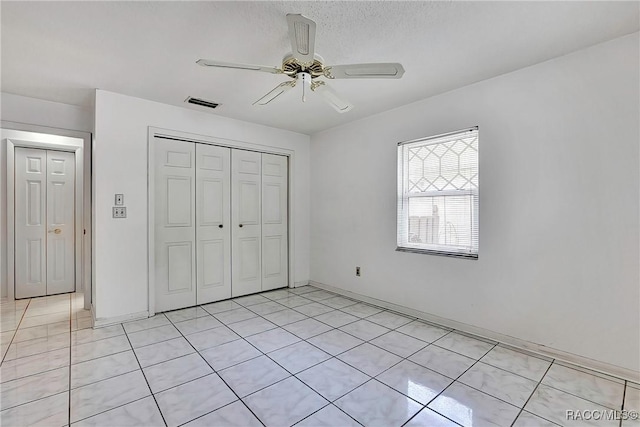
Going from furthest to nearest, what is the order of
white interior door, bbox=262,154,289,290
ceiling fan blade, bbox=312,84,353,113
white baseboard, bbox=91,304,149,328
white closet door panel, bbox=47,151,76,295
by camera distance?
white interior door, bbox=262,154,289,290
white closet door panel, bbox=47,151,76,295
white baseboard, bbox=91,304,149,328
ceiling fan blade, bbox=312,84,353,113

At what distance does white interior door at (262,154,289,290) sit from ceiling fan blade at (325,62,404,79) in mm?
2485

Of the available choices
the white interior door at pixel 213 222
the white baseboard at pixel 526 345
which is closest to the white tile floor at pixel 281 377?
the white baseboard at pixel 526 345

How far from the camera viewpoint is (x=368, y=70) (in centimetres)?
189

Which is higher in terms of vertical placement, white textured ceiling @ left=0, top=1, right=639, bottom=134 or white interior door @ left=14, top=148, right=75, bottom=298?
white textured ceiling @ left=0, top=1, right=639, bottom=134

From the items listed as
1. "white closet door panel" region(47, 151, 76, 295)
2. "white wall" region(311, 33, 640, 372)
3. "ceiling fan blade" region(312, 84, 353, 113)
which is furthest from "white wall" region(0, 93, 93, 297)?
"white wall" region(311, 33, 640, 372)

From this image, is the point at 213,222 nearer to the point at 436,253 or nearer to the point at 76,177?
the point at 76,177

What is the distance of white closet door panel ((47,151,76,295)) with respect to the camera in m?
4.10

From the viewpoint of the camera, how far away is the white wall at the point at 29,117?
3.02 meters

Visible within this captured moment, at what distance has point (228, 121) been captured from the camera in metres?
3.83

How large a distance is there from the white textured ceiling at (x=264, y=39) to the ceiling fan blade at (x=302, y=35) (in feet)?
0.87

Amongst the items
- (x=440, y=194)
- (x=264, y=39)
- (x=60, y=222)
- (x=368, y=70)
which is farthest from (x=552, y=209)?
(x=60, y=222)

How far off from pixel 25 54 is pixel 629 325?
4.69m

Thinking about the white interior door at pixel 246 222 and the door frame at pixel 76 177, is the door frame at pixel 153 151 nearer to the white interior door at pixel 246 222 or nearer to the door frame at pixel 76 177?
the white interior door at pixel 246 222

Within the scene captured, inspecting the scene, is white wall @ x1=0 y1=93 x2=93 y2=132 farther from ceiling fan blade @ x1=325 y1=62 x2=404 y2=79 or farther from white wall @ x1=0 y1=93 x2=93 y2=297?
ceiling fan blade @ x1=325 y1=62 x2=404 y2=79
